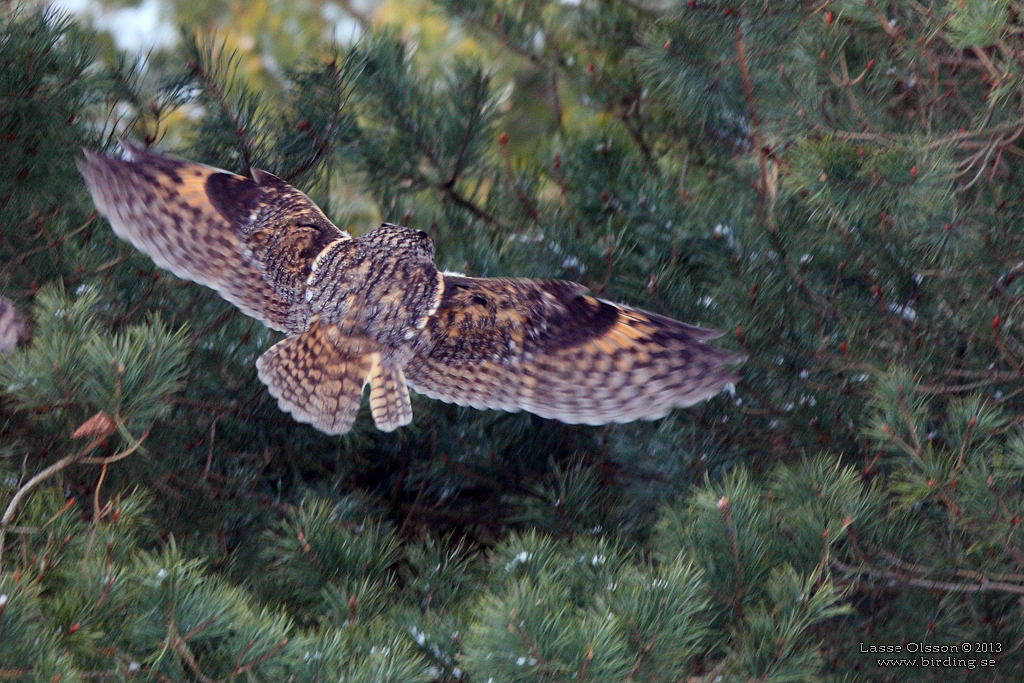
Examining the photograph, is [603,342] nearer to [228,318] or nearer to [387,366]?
[387,366]

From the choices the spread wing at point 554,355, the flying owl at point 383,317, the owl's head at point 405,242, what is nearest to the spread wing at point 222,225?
Answer: the flying owl at point 383,317

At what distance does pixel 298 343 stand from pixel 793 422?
3.34ft

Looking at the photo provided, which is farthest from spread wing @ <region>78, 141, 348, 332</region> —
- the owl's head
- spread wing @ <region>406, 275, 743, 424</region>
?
spread wing @ <region>406, 275, 743, 424</region>

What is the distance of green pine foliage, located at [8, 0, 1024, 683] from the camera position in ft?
3.99

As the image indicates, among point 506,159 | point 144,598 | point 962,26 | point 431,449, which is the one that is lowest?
point 431,449

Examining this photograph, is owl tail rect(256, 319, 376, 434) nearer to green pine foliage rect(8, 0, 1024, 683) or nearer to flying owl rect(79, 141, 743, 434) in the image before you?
flying owl rect(79, 141, 743, 434)

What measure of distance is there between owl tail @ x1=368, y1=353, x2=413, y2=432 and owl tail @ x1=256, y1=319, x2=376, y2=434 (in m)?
0.01

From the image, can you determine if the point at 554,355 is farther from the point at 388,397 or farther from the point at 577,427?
the point at 388,397

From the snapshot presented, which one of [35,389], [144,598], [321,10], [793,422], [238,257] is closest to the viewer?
[144,598]

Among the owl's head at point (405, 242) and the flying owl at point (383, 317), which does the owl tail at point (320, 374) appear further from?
the owl's head at point (405, 242)

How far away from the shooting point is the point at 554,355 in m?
2.03

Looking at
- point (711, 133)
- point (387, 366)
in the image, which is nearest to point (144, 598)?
point (387, 366)

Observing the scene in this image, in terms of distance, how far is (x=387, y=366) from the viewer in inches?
74.2

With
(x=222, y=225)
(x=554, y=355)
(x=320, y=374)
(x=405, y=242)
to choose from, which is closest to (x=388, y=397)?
(x=320, y=374)
